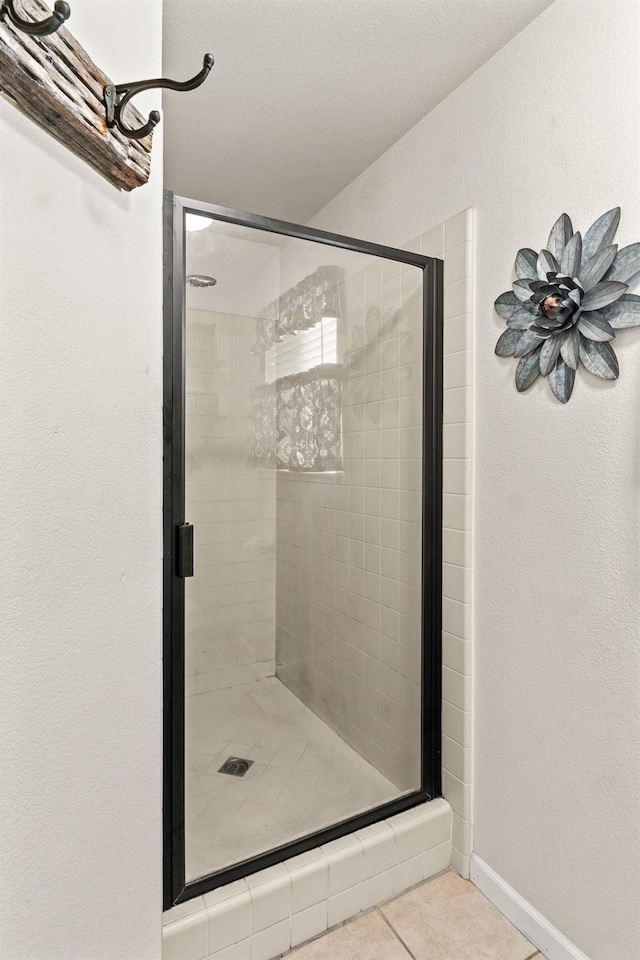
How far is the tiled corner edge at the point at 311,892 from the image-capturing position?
124 centimetres

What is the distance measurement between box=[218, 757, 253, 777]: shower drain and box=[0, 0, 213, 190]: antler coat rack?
1408 millimetres

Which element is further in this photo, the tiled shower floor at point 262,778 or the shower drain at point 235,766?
the shower drain at point 235,766

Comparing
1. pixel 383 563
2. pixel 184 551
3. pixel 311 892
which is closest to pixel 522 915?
pixel 311 892

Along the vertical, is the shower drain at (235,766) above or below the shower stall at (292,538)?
below

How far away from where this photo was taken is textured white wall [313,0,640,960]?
1161 mm

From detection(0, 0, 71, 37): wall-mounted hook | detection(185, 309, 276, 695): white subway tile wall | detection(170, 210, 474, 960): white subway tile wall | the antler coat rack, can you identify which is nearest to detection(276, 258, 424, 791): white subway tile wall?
detection(170, 210, 474, 960): white subway tile wall

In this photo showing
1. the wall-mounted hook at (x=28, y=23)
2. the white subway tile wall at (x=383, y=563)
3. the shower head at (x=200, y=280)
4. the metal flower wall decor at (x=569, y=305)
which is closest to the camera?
the wall-mounted hook at (x=28, y=23)

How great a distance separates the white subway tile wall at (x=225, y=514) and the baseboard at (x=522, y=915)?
862mm

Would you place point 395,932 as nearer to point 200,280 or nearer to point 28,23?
point 200,280

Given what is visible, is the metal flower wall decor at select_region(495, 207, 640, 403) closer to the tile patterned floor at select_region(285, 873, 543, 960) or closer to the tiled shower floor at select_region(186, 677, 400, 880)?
the tiled shower floor at select_region(186, 677, 400, 880)

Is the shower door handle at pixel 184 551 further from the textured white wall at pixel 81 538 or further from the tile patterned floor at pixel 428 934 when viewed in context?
the tile patterned floor at pixel 428 934

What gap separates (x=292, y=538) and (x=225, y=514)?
0.26 m

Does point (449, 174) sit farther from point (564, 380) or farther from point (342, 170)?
point (564, 380)

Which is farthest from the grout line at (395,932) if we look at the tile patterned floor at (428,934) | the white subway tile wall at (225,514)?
the white subway tile wall at (225,514)
